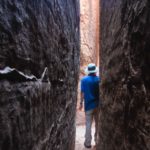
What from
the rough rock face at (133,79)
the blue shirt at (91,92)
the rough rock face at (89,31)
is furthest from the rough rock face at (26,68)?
the rough rock face at (89,31)

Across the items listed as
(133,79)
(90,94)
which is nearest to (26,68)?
(133,79)

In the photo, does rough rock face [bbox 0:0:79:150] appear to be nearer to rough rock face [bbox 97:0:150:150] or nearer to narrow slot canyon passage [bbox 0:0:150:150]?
narrow slot canyon passage [bbox 0:0:150:150]

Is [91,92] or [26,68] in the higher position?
[26,68]

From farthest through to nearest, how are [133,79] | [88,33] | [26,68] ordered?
[88,33], [133,79], [26,68]

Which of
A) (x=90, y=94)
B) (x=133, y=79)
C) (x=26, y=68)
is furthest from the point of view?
(x=90, y=94)

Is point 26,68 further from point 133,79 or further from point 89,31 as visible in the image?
point 89,31

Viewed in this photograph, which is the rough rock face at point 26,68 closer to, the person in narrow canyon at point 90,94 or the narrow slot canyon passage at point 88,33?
the person in narrow canyon at point 90,94

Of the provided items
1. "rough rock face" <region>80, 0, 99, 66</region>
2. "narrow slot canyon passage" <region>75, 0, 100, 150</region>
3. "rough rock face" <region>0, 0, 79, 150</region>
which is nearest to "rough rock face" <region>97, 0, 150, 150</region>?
"rough rock face" <region>0, 0, 79, 150</region>

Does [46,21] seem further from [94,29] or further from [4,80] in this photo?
[94,29]

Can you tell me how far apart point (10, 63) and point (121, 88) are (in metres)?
0.87

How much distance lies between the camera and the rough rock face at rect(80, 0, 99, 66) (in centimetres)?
830

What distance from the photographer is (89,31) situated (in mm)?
8727

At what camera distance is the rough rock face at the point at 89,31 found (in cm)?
830

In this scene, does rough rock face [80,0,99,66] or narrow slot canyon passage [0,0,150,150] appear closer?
narrow slot canyon passage [0,0,150,150]
